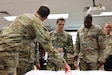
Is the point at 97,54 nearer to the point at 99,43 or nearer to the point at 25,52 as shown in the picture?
the point at 99,43

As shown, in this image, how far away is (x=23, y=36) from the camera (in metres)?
2.52

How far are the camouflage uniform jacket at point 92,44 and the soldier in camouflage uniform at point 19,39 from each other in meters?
1.44

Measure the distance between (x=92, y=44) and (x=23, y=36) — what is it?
1607 millimetres

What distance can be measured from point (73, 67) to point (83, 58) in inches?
22.2

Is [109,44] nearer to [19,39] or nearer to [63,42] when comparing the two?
[63,42]

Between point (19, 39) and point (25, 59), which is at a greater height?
point (19, 39)

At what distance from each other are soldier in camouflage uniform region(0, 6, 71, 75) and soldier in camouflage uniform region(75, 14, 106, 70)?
4.66ft

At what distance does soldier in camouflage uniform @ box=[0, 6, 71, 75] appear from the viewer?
240 cm

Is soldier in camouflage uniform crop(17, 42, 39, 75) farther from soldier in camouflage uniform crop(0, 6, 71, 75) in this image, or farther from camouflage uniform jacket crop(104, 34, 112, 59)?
camouflage uniform jacket crop(104, 34, 112, 59)

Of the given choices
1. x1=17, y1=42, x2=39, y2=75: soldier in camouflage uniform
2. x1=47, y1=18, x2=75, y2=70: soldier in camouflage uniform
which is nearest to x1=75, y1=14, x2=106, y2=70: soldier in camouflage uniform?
x1=47, y1=18, x2=75, y2=70: soldier in camouflage uniform

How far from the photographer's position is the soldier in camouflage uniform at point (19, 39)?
2398 mm

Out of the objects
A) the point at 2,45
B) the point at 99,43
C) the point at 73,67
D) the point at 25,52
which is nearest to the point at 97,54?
the point at 99,43

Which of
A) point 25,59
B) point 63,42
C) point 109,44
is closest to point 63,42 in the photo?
point 63,42

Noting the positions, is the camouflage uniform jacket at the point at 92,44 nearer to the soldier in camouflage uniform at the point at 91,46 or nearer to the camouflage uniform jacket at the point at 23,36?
the soldier in camouflage uniform at the point at 91,46
